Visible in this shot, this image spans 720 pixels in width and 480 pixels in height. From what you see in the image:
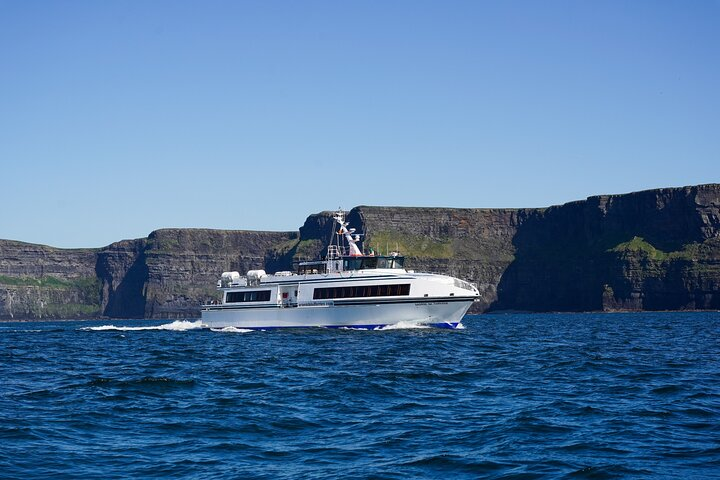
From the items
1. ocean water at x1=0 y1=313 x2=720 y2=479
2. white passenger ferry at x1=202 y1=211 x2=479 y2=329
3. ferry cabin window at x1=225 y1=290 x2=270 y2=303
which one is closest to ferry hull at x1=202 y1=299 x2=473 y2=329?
white passenger ferry at x1=202 y1=211 x2=479 y2=329

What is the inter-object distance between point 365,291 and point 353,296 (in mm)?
1212

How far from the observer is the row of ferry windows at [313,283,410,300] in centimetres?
6938

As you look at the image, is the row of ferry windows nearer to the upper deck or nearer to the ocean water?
the upper deck

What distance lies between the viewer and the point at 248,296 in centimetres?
8119

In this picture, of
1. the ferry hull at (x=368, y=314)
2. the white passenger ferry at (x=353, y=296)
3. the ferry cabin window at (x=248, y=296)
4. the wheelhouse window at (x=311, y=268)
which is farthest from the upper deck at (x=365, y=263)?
the ferry cabin window at (x=248, y=296)

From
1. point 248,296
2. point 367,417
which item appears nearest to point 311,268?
point 248,296

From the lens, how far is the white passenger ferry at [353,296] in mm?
69000

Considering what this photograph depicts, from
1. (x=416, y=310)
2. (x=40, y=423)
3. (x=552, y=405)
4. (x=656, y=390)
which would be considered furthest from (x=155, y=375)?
(x=416, y=310)

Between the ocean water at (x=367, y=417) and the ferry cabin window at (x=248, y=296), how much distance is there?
3538 centimetres

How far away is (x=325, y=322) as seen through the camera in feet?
241

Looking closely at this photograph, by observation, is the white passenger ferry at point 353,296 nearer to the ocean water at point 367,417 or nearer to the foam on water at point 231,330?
the foam on water at point 231,330

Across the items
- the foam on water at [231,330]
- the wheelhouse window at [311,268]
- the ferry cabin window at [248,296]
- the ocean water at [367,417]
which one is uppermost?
the wheelhouse window at [311,268]

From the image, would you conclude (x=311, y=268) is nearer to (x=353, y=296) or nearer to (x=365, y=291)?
(x=353, y=296)

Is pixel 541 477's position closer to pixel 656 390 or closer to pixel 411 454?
pixel 411 454
